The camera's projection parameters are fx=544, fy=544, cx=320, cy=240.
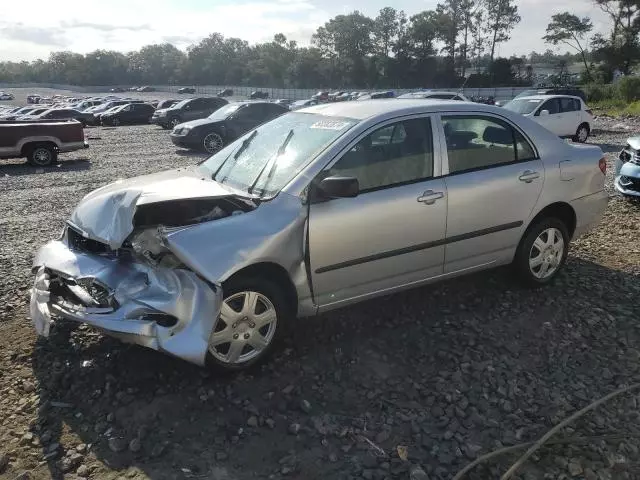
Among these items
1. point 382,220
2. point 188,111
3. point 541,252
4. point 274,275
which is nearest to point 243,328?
point 274,275

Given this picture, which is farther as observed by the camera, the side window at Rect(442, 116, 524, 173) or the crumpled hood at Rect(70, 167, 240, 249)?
the side window at Rect(442, 116, 524, 173)

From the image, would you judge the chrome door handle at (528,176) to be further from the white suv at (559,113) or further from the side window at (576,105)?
the side window at (576,105)

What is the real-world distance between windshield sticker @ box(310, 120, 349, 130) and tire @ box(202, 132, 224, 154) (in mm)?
12135

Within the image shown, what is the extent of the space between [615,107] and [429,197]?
3600cm

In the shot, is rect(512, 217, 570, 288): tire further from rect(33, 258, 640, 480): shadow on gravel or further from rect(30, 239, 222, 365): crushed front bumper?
rect(30, 239, 222, 365): crushed front bumper

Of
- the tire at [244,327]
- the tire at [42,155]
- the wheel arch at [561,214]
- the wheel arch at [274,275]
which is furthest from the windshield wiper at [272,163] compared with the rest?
the tire at [42,155]

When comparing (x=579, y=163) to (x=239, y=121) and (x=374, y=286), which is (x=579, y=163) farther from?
(x=239, y=121)

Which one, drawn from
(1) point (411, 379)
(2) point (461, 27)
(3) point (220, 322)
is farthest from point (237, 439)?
(2) point (461, 27)

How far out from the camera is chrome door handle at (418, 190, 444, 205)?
13.2ft

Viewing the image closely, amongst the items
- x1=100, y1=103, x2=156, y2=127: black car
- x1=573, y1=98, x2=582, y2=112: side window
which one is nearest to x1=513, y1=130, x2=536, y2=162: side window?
x1=573, y1=98, x2=582, y2=112: side window

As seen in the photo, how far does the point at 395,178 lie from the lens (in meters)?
3.99

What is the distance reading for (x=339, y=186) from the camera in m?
3.51

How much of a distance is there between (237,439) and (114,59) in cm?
14542

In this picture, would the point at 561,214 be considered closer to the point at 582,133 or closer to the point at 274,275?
the point at 274,275
